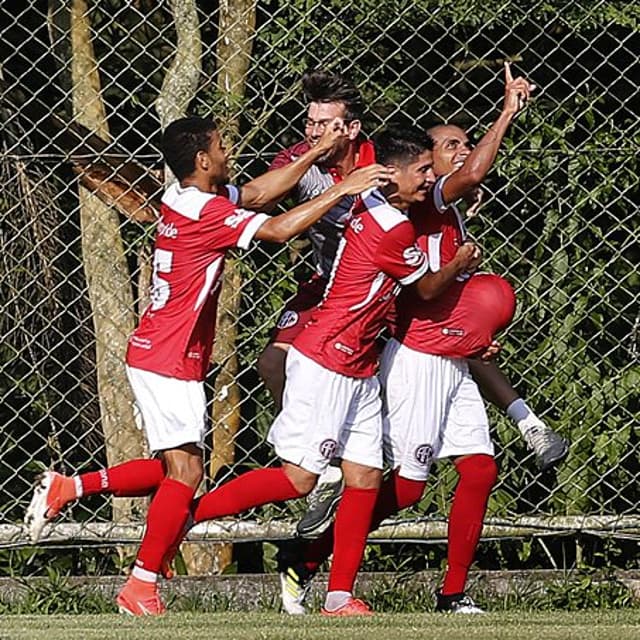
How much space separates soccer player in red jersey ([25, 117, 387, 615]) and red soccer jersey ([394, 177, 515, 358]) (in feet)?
1.85

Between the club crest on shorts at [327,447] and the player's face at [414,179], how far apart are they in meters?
0.94

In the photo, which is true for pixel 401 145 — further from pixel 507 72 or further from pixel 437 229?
pixel 507 72

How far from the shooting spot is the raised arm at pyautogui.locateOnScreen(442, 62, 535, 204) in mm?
7301

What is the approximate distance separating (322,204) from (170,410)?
0.92 m

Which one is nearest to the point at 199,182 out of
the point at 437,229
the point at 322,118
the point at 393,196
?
the point at 322,118

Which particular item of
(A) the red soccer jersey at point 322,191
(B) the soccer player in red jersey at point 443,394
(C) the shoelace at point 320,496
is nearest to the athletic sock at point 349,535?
(B) the soccer player in red jersey at point 443,394

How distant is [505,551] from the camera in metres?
8.56

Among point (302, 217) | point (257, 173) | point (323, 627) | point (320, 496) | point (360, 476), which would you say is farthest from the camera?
point (257, 173)

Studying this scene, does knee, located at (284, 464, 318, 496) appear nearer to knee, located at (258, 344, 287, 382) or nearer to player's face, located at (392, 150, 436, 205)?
knee, located at (258, 344, 287, 382)

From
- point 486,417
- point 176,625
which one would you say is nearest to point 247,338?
point 486,417

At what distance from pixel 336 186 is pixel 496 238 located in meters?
1.46

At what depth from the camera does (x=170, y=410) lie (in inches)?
280

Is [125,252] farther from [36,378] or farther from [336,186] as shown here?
[336,186]

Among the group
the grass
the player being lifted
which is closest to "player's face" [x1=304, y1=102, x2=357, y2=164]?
the player being lifted
